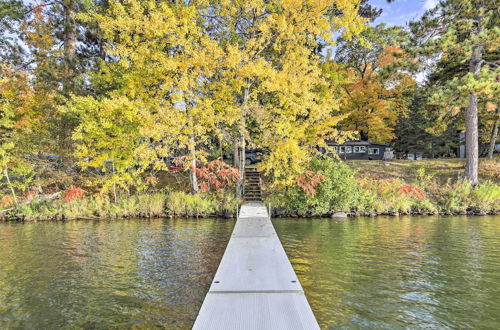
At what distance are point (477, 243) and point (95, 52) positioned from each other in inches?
930

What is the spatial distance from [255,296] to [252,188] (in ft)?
44.8

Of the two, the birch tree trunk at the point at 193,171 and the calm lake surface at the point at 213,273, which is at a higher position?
the birch tree trunk at the point at 193,171

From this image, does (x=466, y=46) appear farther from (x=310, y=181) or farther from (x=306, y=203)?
(x=306, y=203)

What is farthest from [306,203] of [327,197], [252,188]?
[252,188]

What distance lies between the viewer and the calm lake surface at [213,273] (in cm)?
541

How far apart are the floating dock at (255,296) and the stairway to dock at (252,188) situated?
1011 cm

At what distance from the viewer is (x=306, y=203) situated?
15.9m

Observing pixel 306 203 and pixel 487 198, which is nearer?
pixel 306 203

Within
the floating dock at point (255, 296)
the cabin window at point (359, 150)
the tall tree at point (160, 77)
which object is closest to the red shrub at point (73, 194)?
the tall tree at point (160, 77)

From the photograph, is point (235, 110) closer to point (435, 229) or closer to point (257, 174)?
point (257, 174)

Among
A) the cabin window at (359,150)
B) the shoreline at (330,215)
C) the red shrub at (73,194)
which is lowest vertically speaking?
the shoreline at (330,215)

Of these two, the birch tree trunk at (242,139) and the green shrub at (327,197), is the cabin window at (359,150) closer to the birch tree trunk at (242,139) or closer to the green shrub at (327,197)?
the green shrub at (327,197)

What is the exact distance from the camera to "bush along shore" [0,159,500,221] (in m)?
15.8

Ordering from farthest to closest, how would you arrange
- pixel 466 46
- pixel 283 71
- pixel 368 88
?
pixel 368 88, pixel 283 71, pixel 466 46
